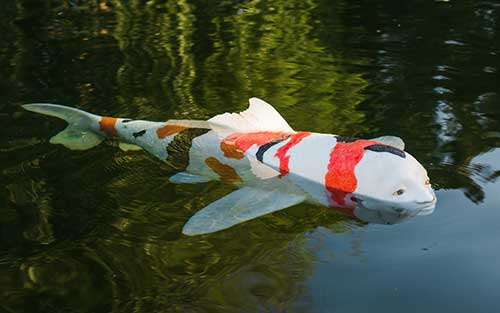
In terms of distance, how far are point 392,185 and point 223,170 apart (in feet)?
3.06

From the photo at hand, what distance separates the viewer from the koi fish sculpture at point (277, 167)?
300 cm

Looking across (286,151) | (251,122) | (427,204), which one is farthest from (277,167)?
(427,204)

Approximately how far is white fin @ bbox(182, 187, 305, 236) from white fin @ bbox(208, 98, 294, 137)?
1.64 ft

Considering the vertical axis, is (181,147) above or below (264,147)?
below

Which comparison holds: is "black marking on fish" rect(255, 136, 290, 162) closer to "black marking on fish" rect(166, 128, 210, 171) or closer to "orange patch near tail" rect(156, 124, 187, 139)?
"black marking on fish" rect(166, 128, 210, 171)

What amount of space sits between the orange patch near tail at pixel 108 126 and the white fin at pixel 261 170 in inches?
40.2

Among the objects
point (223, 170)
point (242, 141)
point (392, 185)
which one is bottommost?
point (223, 170)

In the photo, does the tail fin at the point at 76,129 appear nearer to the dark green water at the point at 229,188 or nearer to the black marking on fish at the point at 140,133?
the dark green water at the point at 229,188

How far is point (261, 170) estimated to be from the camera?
3.41 m

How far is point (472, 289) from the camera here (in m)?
2.60

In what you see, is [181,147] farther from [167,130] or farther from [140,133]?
[140,133]

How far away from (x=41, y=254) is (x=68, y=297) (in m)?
0.41

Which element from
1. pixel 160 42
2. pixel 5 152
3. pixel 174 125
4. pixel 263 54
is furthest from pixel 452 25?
pixel 5 152

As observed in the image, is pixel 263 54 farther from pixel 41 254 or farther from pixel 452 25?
pixel 41 254
